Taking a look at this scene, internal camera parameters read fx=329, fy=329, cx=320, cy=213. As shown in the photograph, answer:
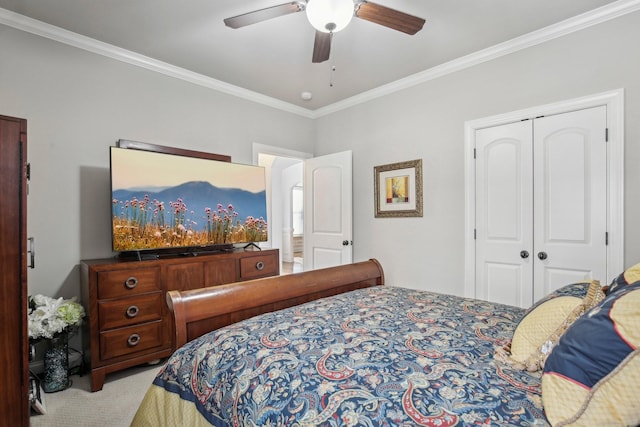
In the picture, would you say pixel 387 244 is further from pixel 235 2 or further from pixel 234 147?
pixel 235 2

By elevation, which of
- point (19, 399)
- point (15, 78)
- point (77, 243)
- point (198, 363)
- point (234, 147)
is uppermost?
point (15, 78)

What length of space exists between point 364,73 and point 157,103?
2.04 metres

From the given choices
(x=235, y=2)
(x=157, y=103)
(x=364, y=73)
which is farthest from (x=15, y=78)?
(x=364, y=73)

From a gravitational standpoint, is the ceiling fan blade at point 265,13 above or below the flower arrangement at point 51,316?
above

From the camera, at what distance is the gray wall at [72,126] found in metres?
2.47

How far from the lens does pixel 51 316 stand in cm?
229

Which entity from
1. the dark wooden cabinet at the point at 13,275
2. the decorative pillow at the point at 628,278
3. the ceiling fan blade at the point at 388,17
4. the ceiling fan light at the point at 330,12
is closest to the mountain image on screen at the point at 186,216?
the dark wooden cabinet at the point at 13,275

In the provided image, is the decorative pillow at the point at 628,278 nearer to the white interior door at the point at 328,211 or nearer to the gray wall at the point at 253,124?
the gray wall at the point at 253,124

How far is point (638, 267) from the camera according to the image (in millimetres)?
1193

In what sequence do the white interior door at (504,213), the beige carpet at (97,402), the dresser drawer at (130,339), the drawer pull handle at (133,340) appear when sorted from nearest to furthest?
the beige carpet at (97,402), the dresser drawer at (130,339), the drawer pull handle at (133,340), the white interior door at (504,213)

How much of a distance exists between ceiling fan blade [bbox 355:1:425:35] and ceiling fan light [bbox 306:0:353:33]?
0.46ft

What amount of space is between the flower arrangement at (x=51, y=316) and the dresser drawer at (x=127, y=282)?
0.29 m

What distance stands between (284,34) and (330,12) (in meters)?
0.99

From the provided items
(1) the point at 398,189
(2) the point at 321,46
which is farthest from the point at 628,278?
(1) the point at 398,189
